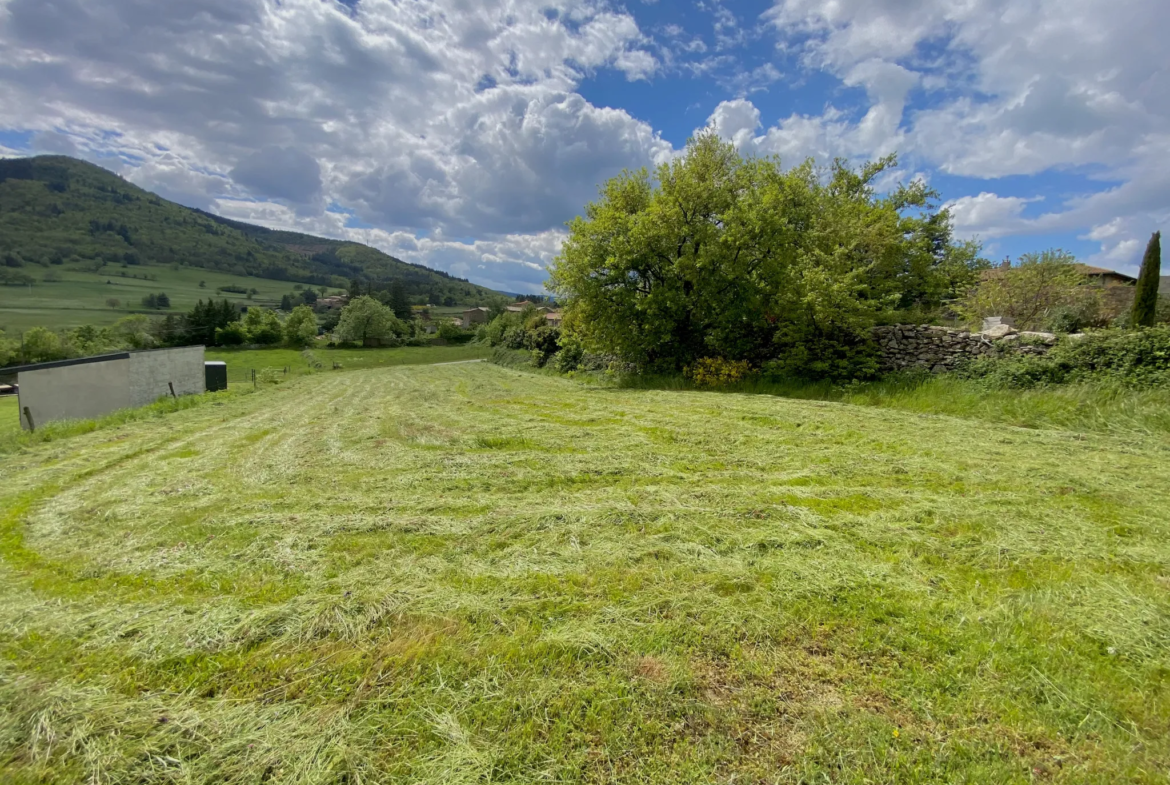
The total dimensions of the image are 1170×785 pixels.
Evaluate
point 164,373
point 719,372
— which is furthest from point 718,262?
point 164,373

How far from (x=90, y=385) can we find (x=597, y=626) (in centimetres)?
1921

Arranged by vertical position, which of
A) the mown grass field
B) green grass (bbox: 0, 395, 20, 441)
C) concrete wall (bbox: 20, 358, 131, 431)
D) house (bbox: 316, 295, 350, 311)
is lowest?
green grass (bbox: 0, 395, 20, 441)

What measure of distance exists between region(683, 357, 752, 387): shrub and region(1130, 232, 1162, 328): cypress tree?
1237cm

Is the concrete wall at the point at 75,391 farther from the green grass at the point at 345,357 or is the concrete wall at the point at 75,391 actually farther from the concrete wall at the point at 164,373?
the green grass at the point at 345,357

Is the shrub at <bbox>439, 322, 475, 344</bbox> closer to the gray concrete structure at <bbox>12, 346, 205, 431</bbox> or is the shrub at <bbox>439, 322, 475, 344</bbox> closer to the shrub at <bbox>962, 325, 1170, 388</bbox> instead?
the gray concrete structure at <bbox>12, 346, 205, 431</bbox>

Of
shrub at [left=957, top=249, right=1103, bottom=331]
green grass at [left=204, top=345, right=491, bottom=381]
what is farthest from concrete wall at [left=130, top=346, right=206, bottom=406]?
shrub at [left=957, top=249, right=1103, bottom=331]

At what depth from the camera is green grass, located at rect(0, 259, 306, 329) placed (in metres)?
69.4

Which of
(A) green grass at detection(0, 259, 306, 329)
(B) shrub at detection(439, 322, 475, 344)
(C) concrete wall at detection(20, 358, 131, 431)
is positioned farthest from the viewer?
(B) shrub at detection(439, 322, 475, 344)

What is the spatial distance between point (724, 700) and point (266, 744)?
1.90 metres

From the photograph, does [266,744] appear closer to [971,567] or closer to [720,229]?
[971,567]

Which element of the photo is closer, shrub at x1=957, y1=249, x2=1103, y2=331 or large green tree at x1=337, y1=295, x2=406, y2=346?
shrub at x1=957, y1=249, x2=1103, y2=331

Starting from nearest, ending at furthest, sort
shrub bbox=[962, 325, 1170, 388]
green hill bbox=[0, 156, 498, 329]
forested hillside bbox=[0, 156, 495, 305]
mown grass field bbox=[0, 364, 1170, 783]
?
1. mown grass field bbox=[0, 364, 1170, 783]
2. shrub bbox=[962, 325, 1170, 388]
3. green hill bbox=[0, 156, 498, 329]
4. forested hillside bbox=[0, 156, 495, 305]

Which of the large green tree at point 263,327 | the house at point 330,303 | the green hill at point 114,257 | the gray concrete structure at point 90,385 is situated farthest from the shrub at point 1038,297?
the house at point 330,303

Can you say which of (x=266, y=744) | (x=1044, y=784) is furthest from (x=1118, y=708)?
(x=266, y=744)
